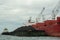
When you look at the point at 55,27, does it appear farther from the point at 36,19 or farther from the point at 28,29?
the point at 36,19

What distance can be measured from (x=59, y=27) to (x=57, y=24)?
4.43 ft

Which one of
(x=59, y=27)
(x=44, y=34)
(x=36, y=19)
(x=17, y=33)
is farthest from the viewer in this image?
(x=36, y=19)

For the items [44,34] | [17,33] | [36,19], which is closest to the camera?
[44,34]

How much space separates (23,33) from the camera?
104438 millimetres

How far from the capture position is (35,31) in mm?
102125

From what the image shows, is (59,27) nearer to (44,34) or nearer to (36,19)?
(44,34)

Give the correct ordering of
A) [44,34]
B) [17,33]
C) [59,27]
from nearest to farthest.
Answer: [59,27], [44,34], [17,33]

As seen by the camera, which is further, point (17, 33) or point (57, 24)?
point (17, 33)

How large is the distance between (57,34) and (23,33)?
1651 cm

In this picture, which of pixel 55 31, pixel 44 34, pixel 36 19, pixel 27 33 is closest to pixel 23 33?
pixel 27 33

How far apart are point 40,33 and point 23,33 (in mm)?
7312

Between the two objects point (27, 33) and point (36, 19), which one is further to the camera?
point (36, 19)

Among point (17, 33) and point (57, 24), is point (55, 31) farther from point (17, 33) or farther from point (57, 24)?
point (17, 33)

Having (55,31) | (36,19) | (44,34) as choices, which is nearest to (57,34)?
(55,31)
